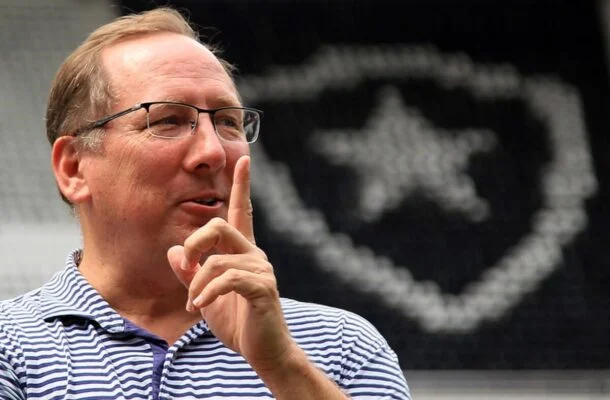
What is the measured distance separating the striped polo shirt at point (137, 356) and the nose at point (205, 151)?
26 centimetres

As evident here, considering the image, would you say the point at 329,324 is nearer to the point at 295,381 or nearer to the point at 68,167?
the point at 295,381

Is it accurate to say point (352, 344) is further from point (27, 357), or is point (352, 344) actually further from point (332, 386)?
point (27, 357)

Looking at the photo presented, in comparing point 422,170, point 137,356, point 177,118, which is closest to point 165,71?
point 177,118

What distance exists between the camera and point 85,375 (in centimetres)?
184

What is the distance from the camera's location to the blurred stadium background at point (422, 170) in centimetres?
511

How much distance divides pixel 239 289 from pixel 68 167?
65 cm

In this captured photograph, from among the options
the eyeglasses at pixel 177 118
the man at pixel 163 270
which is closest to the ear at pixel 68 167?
the man at pixel 163 270

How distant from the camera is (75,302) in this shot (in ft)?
6.54

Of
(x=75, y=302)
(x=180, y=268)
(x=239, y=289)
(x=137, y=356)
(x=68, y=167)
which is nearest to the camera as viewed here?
(x=239, y=289)

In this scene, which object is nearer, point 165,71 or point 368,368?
point 368,368

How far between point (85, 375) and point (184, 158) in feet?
1.28

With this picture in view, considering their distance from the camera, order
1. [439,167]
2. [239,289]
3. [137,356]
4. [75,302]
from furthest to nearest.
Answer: [439,167] < [75,302] < [137,356] < [239,289]

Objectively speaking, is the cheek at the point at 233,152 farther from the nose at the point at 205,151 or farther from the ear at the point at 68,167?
the ear at the point at 68,167

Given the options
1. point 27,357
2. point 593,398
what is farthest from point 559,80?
point 27,357
